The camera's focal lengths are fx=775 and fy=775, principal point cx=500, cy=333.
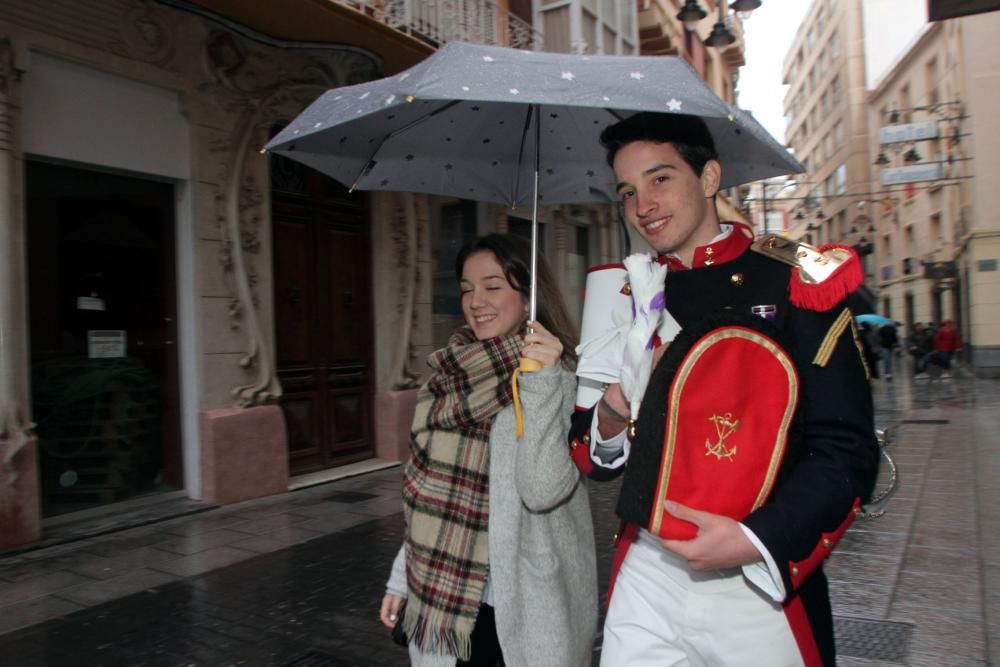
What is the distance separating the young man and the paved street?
2399 millimetres

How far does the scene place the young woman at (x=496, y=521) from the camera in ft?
6.55

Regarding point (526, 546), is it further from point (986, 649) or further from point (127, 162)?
point (127, 162)

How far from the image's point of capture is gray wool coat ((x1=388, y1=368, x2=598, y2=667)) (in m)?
1.97

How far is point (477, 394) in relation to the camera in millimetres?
2180

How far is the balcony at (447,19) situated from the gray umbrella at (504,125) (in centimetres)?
520

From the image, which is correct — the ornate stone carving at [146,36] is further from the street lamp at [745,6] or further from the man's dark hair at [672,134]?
the street lamp at [745,6]

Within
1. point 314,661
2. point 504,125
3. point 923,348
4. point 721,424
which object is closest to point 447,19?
point 504,125

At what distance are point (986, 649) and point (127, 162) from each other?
7040 millimetres

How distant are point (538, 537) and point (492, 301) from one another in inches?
28.8

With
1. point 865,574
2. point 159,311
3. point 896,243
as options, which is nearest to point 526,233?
point 159,311

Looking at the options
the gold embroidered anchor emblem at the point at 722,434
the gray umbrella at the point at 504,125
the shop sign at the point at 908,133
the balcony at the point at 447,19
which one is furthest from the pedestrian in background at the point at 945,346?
the gold embroidered anchor emblem at the point at 722,434

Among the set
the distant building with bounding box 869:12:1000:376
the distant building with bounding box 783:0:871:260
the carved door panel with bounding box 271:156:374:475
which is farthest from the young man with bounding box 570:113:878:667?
the distant building with bounding box 783:0:871:260

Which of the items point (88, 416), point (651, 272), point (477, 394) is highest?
point (651, 272)

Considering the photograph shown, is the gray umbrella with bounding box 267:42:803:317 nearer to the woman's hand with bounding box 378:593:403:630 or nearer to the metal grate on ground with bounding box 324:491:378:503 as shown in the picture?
the woman's hand with bounding box 378:593:403:630
